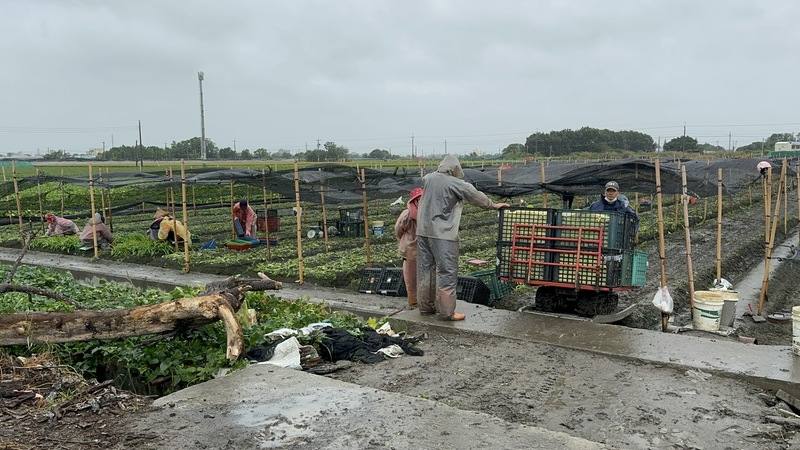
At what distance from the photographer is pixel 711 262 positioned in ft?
43.4

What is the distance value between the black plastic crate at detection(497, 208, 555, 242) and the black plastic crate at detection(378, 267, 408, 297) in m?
2.56

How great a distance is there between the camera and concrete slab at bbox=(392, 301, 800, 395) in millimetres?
5523

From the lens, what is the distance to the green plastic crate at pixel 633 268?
7.70 metres

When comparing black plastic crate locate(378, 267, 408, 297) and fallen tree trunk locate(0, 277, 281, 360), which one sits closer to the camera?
fallen tree trunk locate(0, 277, 281, 360)

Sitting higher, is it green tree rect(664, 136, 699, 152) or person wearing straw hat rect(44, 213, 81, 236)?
green tree rect(664, 136, 699, 152)

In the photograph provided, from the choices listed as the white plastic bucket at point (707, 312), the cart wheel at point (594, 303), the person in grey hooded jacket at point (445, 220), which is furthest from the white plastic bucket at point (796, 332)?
the person in grey hooded jacket at point (445, 220)

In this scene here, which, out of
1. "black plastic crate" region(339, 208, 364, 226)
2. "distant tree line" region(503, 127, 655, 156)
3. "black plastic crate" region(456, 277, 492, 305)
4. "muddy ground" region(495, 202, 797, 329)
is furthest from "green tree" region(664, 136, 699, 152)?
"black plastic crate" region(456, 277, 492, 305)

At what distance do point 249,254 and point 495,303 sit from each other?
6479mm

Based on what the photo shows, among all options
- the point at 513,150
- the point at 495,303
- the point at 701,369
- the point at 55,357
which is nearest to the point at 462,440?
the point at 701,369


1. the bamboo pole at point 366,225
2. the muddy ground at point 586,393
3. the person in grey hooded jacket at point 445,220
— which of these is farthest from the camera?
the bamboo pole at point 366,225

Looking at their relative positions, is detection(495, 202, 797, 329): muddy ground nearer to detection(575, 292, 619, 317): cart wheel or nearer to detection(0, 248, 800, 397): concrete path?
detection(575, 292, 619, 317): cart wheel

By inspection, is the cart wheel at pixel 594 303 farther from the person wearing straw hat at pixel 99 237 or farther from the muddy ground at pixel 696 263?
the person wearing straw hat at pixel 99 237

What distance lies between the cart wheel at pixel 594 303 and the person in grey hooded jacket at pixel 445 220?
1.72 metres

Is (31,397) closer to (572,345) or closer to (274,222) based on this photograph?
(572,345)
